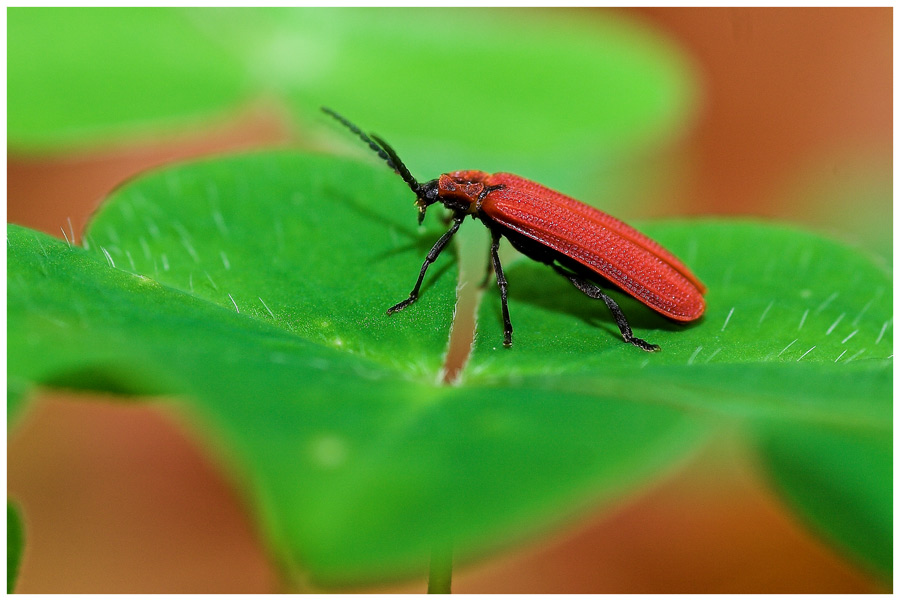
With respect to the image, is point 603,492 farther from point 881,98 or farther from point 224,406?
point 881,98

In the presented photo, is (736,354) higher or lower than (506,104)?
lower

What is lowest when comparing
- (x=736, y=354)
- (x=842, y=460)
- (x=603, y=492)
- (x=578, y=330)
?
(x=603, y=492)

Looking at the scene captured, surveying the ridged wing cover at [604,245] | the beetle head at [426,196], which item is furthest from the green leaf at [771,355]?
the beetle head at [426,196]

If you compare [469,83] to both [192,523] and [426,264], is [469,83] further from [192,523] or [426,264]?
[192,523]

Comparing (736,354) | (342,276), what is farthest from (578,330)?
(342,276)

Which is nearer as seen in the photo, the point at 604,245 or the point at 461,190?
the point at 604,245

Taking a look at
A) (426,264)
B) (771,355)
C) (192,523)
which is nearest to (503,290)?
(426,264)

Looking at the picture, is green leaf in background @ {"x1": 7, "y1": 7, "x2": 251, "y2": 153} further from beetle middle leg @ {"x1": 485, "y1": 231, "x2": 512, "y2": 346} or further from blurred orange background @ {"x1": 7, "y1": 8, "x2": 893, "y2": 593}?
beetle middle leg @ {"x1": 485, "y1": 231, "x2": 512, "y2": 346}

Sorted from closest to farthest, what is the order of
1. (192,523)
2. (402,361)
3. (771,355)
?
(402,361) < (771,355) < (192,523)
